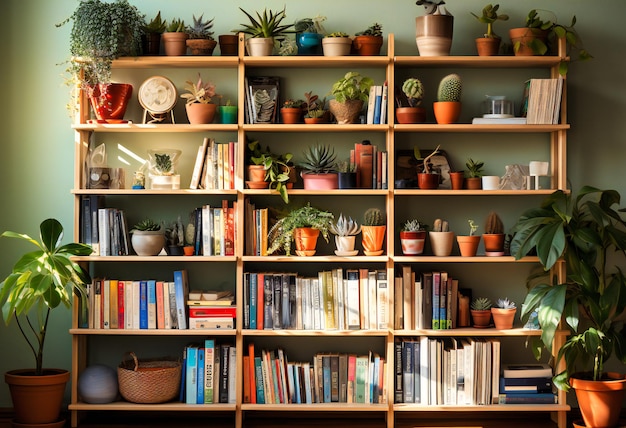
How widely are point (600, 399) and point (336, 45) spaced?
7.81 ft

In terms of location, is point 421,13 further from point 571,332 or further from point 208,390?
point 208,390

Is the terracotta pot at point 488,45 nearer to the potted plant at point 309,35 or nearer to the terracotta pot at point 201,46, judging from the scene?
the potted plant at point 309,35

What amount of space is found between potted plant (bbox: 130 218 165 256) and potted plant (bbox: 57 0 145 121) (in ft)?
2.14

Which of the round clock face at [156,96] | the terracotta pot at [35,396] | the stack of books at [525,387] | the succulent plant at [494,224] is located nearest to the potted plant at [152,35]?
the round clock face at [156,96]

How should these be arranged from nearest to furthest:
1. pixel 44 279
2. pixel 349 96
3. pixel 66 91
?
pixel 44 279, pixel 349 96, pixel 66 91

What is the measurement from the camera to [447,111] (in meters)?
4.67

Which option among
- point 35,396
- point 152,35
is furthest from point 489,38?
point 35,396

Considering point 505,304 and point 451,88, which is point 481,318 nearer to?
point 505,304

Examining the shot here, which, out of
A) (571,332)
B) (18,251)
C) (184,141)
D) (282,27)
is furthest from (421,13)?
(18,251)

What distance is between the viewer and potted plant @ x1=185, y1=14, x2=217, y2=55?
469 centimetres

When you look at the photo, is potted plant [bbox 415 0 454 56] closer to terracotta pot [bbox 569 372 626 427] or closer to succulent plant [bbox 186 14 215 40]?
succulent plant [bbox 186 14 215 40]

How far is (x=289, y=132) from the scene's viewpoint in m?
4.95

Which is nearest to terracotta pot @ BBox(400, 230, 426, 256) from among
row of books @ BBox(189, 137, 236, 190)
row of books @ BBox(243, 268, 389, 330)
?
row of books @ BBox(243, 268, 389, 330)

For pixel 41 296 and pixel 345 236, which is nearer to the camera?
pixel 41 296
